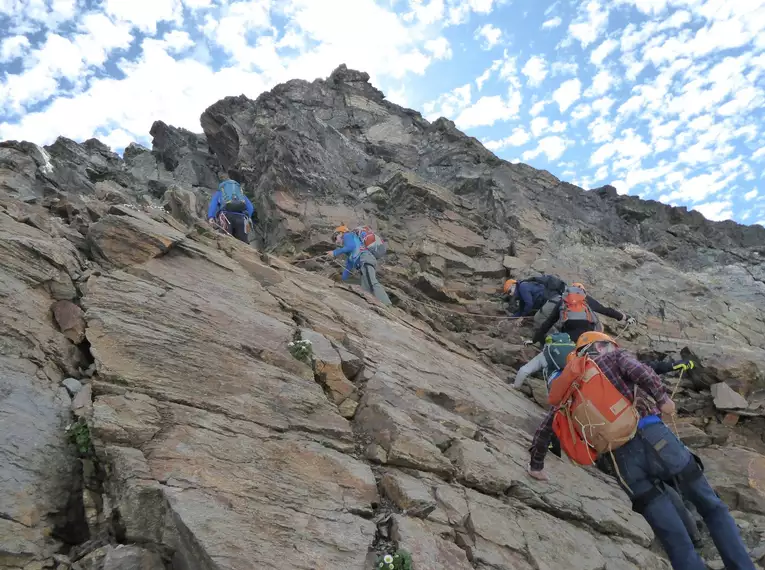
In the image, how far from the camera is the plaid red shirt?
6.80m

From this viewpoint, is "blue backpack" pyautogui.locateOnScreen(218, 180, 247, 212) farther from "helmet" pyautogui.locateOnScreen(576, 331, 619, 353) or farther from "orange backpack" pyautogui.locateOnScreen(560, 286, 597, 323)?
"helmet" pyautogui.locateOnScreen(576, 331, 619, 353)

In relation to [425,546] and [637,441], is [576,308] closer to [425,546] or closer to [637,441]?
[637,441]

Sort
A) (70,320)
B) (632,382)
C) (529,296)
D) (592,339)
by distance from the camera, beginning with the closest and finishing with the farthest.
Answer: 1. (70,320)
2. (632,382)
3. (592,339)
4. (529,296)

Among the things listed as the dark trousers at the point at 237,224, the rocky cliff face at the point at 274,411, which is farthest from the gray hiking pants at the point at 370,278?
the dark trousers at the point at 237,224

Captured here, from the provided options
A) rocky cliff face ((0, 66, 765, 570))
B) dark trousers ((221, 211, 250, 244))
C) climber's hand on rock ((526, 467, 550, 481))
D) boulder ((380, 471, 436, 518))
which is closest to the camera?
rocky cliff face ((0, 66, 765, 570))

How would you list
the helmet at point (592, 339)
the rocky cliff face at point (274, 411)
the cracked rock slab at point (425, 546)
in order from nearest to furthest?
1. the rocky cliff face at point (274, 411)
2. the cracked rock slab at point (425, 546)
3. the helmet at point (592, 339)

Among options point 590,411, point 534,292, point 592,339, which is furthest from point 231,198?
point 590,411

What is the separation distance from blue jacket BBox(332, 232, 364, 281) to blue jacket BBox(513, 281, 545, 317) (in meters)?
4.88

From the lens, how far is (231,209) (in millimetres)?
14969

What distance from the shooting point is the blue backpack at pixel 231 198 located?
14.8 metres

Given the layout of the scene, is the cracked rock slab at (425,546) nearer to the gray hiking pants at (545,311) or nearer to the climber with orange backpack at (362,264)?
the climber with orange backpack at (362,264)

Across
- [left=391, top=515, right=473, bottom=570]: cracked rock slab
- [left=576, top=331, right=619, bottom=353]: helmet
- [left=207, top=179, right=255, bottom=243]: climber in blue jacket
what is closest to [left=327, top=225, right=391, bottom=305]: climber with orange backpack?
[left=207, top=179, right=255, bottom=243]: climber in blue jacket

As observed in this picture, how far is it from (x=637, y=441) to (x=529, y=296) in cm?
752

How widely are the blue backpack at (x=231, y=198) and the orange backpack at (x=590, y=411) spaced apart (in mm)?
11005
